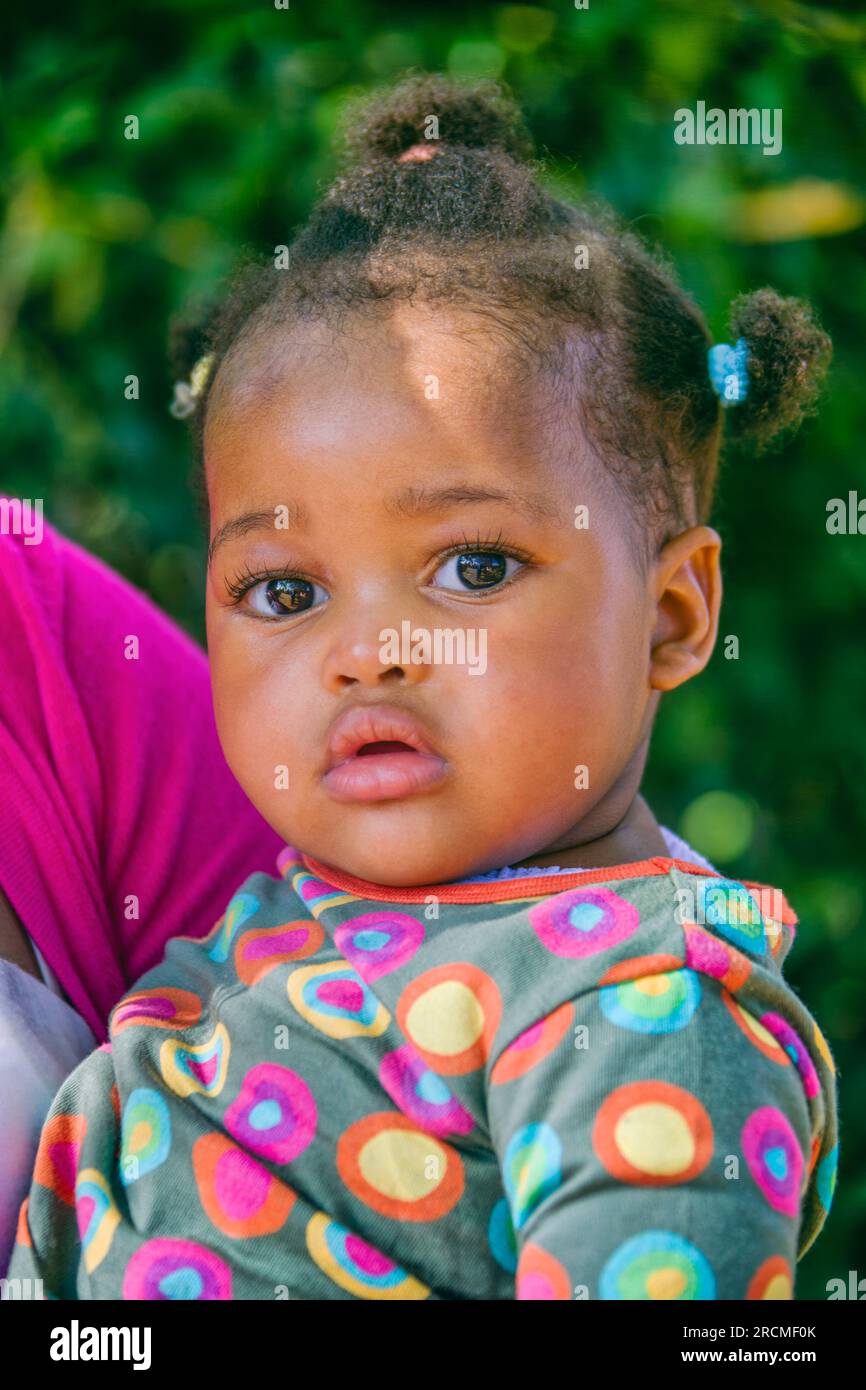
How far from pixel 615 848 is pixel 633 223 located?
52.8 inches

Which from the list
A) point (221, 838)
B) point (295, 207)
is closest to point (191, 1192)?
point (221, 838)

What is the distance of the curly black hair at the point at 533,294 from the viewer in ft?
5.19

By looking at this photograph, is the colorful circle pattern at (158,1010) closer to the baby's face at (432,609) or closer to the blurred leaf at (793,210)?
the baby's face at (432,609)

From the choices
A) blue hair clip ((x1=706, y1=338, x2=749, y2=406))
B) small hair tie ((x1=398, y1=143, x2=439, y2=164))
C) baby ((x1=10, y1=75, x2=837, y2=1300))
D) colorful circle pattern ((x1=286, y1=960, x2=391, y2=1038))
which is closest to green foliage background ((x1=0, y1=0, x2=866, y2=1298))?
small hair tie ((x1=398, y1=143, x2=439, y2=164))

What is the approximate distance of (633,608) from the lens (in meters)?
1.59

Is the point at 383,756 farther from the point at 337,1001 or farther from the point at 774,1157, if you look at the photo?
the point at 774,1157

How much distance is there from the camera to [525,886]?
1475 mm

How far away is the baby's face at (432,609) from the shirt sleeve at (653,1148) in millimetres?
278

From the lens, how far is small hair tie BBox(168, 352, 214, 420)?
186 centimetres

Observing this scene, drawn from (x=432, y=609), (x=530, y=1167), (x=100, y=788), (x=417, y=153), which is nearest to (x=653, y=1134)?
(x=530, y=1167)

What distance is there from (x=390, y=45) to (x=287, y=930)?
1924mm

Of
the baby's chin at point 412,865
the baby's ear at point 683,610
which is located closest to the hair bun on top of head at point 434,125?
the baby's ear at point 683,610

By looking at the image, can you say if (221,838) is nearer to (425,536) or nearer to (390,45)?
(425,536)

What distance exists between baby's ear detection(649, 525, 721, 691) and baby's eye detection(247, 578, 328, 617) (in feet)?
1.32
